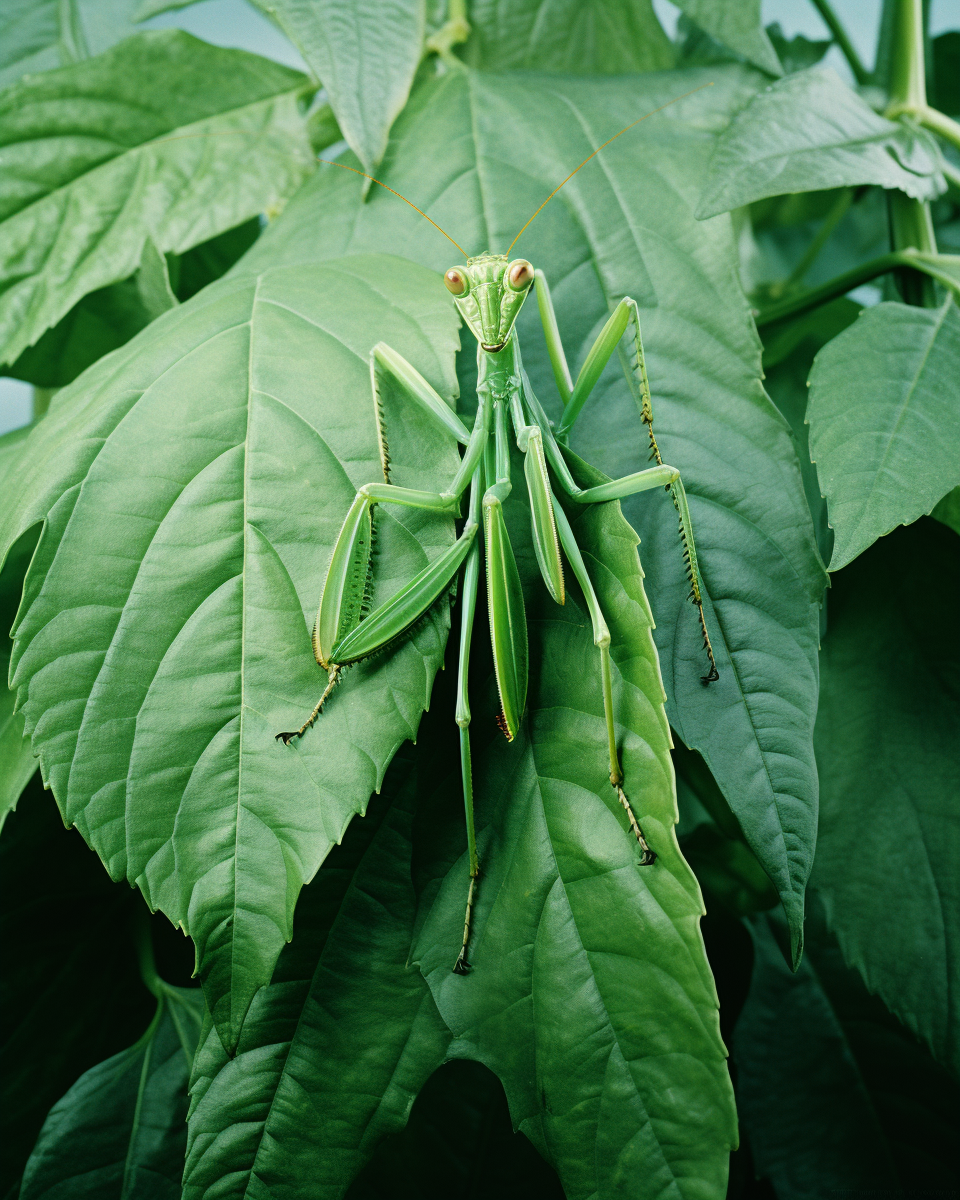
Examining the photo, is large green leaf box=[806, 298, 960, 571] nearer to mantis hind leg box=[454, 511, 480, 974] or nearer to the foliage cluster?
the foliage cluster

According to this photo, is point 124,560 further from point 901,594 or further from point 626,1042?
point 901,594

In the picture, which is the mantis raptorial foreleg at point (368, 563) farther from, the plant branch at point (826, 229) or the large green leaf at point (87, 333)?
the plant branch at point (826, 229)

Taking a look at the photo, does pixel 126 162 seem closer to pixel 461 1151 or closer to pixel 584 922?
pixel 584 922

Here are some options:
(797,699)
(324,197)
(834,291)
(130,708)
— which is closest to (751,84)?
(834,291)

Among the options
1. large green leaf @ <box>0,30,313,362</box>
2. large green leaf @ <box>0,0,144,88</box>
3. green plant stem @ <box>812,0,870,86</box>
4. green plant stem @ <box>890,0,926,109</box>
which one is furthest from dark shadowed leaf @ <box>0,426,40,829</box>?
green plant stem @ <box>812,0,870,86</box>

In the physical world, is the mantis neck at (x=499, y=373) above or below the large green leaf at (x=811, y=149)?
below

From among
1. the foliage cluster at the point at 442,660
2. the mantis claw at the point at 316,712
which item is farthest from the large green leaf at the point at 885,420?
the mantis claw at the point at 316,712
